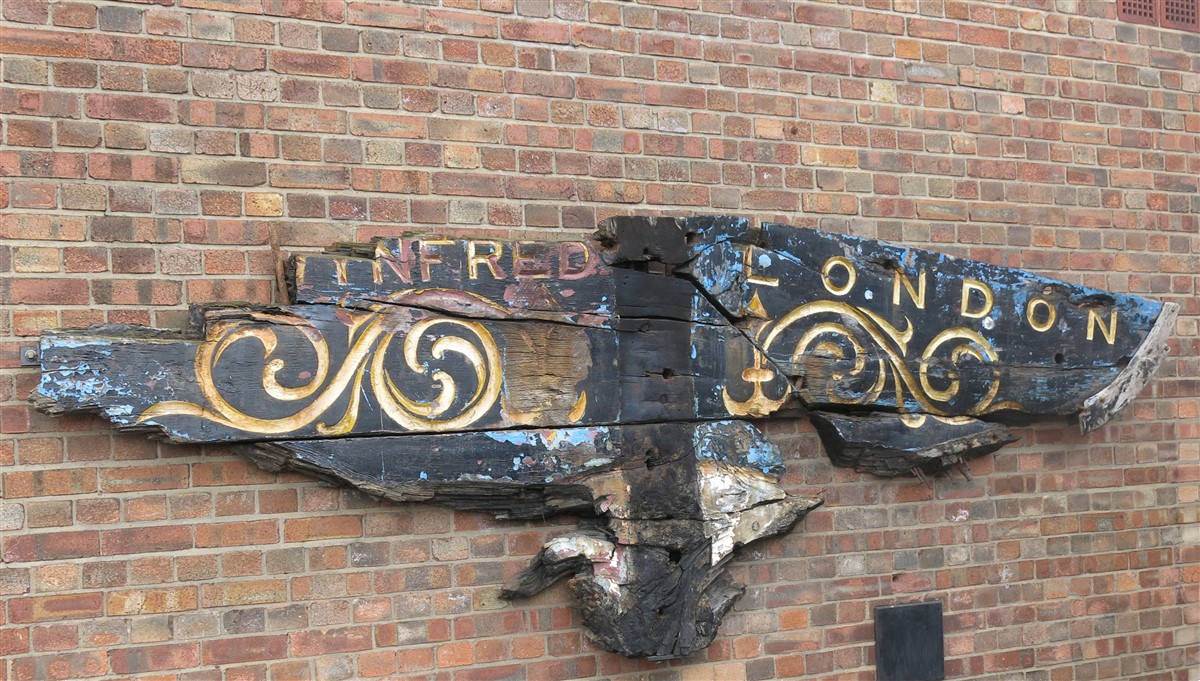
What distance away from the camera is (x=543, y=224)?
3352 mm

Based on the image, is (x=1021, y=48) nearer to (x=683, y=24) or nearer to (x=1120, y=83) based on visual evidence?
(x=1120, y=83)

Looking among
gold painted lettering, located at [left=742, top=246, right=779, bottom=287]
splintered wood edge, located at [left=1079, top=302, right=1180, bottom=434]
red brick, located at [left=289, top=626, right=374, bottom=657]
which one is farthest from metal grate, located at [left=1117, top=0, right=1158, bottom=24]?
red brick, located at [left=289, top=626, right=374, bottom=657]

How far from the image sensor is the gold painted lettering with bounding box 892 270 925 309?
12.2 ft

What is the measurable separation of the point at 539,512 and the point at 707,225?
1.06 m

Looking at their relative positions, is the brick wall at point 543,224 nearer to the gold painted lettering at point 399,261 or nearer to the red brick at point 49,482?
the red brick at point 49,482

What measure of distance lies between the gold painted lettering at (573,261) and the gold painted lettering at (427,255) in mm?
369

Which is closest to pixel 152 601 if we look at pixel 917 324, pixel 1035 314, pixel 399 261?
pixel 399 261

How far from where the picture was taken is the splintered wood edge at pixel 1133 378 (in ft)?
12.9

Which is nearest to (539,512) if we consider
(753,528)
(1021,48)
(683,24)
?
(753,528)

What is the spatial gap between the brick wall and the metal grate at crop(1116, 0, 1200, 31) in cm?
6

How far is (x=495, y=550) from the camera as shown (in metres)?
3.21

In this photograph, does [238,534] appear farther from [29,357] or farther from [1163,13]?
[1163,13]

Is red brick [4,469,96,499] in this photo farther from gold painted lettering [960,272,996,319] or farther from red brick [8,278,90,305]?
gold painted lettering [960,272,996,319]

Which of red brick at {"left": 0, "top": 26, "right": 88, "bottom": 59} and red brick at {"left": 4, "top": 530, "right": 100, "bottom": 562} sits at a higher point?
red brick at {"left": 0, "top": 26, "right": 88, "bottom": 59}
